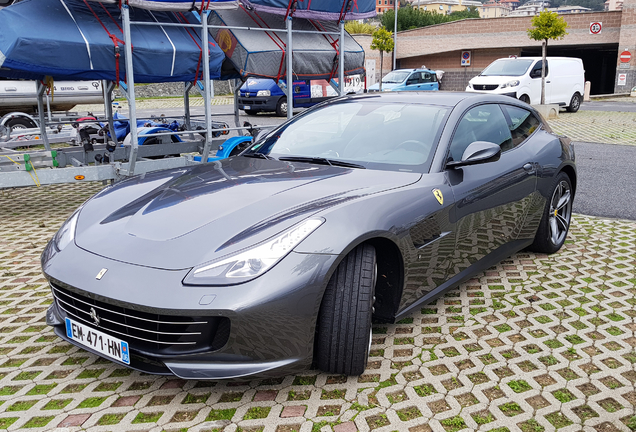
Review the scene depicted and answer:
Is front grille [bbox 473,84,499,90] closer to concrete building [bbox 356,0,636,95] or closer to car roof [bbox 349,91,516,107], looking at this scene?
car roof [bbox 349,91,516,107]

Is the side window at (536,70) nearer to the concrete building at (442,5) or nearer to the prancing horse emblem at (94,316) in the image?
the prancing horse emblem at (94,316)

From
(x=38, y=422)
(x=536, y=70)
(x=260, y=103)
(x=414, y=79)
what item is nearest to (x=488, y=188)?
(x=38, y=422)

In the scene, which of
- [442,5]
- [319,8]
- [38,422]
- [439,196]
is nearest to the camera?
[38,422]

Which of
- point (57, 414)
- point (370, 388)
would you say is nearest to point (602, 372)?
point (370, 388)

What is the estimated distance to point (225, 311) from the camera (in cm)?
245

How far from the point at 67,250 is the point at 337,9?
716 centimetres

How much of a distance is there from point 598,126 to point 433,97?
14722 mm

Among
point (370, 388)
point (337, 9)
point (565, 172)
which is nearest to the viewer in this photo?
point (370, 388)

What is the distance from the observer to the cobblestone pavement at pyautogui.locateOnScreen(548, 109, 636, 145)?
14.0m

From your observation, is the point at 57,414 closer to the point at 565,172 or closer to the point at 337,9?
the point at 565,172

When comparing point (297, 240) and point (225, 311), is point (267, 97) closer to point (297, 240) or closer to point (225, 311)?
point (297, 240)

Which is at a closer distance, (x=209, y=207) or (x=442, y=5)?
(x=209, y=207)

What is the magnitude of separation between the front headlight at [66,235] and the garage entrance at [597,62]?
43.1 m

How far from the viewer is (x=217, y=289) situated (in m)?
2.49
